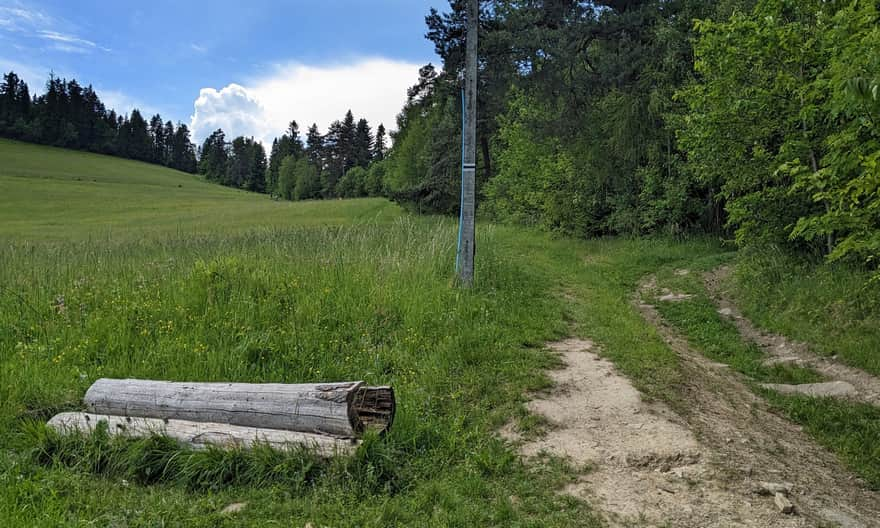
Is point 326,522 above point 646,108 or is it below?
below

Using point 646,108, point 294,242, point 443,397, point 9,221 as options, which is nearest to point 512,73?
point 646,108

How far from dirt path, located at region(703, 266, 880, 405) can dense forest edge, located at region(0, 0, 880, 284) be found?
56.3 inches

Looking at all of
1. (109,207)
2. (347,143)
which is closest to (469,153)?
(109,207)

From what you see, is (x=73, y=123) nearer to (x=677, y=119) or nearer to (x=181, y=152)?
(x=181, y=152)

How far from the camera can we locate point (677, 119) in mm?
14258

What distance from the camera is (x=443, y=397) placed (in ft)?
15.7

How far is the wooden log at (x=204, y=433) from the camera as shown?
141 inches

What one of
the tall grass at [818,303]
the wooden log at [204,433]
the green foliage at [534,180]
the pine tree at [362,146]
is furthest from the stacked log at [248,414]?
the pine tree at [362,146]

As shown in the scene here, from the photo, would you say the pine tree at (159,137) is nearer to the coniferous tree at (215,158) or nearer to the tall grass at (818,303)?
the coniferous tree at (215,158)

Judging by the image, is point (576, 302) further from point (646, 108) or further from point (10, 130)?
point (10, 130)

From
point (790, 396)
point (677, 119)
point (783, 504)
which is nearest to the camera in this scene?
point (783, 504)

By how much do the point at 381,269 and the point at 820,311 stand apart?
6.83 m

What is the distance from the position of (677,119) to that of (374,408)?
13891mm

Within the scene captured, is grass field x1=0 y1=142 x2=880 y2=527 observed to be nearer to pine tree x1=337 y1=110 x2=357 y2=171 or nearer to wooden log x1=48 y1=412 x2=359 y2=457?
wooden log x1=48 y1=412 x2=359 y2=457
